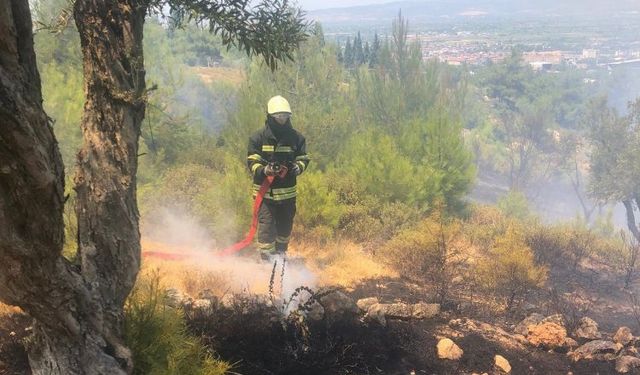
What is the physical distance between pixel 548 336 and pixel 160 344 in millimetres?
3897

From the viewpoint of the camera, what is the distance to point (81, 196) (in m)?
2.81

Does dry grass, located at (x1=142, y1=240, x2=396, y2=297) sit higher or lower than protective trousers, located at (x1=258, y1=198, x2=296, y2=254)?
lower

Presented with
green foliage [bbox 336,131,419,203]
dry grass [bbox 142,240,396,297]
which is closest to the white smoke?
dry grass [bbox 142,240,396,297]

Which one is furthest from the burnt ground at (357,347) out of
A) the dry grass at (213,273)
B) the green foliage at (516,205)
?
the green foliage at (516,205)

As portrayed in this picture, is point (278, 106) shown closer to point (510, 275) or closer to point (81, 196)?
point (81, 196)

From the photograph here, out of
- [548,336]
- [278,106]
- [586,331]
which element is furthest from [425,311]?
[278,106]

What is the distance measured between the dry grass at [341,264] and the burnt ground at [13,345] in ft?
12.7

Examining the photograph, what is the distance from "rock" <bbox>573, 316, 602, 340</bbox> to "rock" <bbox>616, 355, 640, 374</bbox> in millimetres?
619

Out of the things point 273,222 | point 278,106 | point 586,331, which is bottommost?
point 586,331

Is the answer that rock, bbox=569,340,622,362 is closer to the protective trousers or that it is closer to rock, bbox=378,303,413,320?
rock, bbox=378,303,413,320

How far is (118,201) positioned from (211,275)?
10.6 ft

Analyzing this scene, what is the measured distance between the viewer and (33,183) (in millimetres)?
1753

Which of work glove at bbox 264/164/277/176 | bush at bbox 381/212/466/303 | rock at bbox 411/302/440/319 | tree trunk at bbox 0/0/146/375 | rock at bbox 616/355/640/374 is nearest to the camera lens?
tree trunk at bbox 0/0/146/375

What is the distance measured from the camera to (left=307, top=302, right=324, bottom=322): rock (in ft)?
15.1
